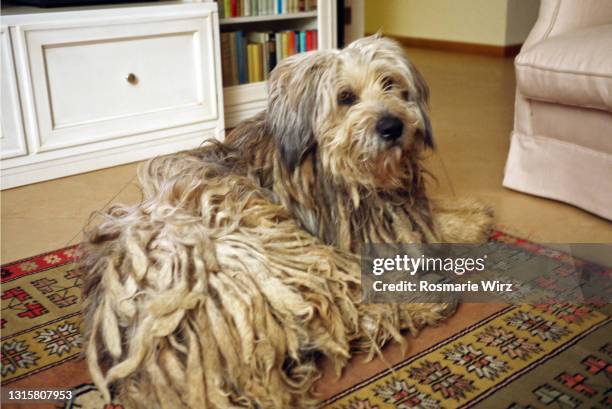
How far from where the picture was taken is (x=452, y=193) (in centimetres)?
229

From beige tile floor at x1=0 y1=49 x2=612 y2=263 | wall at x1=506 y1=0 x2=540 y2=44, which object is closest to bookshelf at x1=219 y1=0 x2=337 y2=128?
beige tile floor at x1=0 y1=49 x2=612 y2=263

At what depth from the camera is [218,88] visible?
3.03 m

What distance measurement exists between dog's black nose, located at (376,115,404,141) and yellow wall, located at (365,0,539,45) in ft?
13.5

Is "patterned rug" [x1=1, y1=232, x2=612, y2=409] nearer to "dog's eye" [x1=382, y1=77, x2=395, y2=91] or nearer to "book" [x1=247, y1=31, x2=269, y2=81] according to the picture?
"dog's eye" [x1=382, y1=77, x2=395, y2=91]

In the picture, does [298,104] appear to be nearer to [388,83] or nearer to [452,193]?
[388,83]

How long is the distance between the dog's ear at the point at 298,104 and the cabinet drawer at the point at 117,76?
138cm

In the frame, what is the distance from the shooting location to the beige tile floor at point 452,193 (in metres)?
2.00

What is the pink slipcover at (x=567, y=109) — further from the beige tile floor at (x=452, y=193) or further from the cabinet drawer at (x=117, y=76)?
the cabinet drawer at (x=117, y=76)

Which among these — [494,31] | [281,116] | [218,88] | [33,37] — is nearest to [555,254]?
[281,116]

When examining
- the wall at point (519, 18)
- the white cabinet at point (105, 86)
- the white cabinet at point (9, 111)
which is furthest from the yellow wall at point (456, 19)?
the white cabinet at point (9, 111)

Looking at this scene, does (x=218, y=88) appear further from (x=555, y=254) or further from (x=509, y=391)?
(x=509, y=391)

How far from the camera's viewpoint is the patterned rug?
124 cm

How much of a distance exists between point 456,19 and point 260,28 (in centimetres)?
277

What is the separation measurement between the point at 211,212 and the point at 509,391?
699 mm
